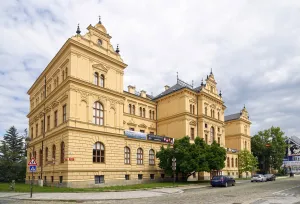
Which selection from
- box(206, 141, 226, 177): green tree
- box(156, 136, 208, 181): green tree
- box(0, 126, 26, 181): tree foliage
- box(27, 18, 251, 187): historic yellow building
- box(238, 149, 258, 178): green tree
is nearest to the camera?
box(27, 18, 251, 187): historic yellow building

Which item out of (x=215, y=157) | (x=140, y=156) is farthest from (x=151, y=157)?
(x=215, y=157)

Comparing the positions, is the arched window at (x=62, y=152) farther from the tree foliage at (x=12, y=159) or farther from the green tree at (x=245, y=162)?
the green tree at (x=245, y=162)

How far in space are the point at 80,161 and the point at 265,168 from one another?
65.9 metres

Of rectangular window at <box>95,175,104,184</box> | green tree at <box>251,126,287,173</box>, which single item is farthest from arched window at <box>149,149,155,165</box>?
green tree at <box>251,126,287,173</box>

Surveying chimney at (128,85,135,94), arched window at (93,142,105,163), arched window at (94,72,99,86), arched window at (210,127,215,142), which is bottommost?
arched window at (93,142,105,163)

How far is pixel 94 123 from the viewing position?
33.1 meters

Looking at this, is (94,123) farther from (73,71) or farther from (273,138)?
(273,138)

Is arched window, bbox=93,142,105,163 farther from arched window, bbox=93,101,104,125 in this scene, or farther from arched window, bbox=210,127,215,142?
arched window, bbox=210,127,215,142

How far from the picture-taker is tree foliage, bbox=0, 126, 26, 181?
5090 cm

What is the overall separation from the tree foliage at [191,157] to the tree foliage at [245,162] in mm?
25243

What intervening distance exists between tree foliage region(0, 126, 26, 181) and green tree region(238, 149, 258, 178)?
148 feet

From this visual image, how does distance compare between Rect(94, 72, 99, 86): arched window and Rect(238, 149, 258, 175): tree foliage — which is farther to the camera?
Rect(238, 149, 258, 175): tree foliage

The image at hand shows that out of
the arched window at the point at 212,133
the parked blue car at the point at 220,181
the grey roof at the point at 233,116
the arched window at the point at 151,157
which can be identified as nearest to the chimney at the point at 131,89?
the arched window at the point at 151,157

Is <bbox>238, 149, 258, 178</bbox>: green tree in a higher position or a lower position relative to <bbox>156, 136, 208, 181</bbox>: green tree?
lower
